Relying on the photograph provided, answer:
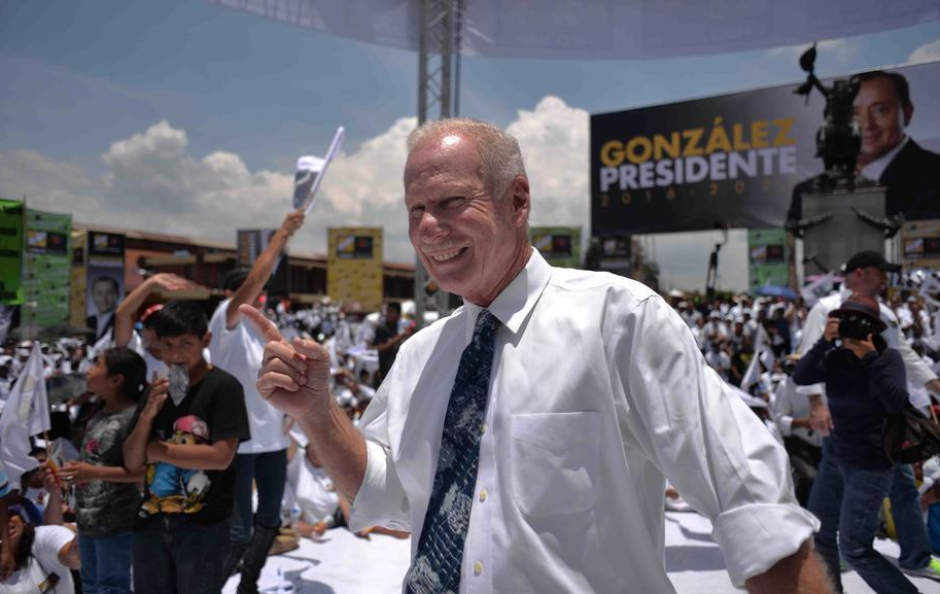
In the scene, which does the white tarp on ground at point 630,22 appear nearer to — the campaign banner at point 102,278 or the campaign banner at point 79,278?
the campaign banner at point 102,278

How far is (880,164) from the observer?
65.1ft

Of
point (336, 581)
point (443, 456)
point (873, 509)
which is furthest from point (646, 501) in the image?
point (336, 581)

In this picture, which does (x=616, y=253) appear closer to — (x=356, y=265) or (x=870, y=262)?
(x=356, y=265)

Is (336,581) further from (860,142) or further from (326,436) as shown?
(860,142)

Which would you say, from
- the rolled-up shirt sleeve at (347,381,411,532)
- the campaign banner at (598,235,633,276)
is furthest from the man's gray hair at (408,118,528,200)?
the campaign banner at (598,235,633,276)

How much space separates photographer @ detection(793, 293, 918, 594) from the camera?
10.2 ft

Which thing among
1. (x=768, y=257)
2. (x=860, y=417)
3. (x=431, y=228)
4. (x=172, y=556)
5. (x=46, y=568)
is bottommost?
(x=46, y=568)

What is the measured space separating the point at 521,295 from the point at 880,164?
889 inches

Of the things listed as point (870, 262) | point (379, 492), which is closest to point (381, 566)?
point (379, 492)

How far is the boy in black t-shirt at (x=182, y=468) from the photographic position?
8.47 feet

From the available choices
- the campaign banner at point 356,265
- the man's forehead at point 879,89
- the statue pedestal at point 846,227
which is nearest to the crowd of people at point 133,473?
the statue pedestal at point 846,227

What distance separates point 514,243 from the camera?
1.34m

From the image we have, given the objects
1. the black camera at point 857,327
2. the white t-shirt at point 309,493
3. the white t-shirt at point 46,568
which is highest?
the black camera at point 857,327

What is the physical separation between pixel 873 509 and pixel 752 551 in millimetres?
2768
